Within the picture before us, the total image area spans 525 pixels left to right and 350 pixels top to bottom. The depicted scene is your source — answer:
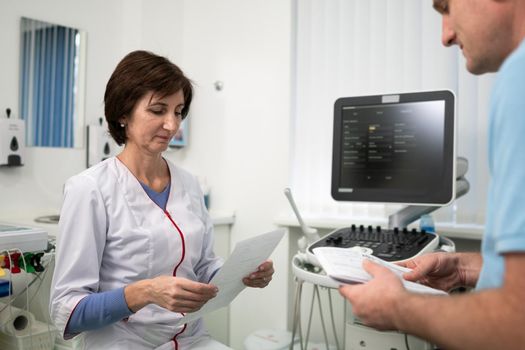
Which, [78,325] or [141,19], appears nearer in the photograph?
[78,325]

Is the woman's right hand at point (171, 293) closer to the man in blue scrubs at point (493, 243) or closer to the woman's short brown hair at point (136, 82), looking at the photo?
the man in blue scrubs at point (493, 243)

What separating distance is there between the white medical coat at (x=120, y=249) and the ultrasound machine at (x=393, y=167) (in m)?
0.39

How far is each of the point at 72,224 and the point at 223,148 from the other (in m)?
1.45

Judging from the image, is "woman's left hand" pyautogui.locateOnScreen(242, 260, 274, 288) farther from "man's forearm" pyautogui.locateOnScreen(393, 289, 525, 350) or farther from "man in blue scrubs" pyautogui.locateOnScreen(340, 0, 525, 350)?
"man's forearm" pyautogui.locateOnScreen(393, 289, 525, 350)

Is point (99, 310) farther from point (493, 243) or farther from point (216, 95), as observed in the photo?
point (216, 95)

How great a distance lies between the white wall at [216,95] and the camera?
2.26 m

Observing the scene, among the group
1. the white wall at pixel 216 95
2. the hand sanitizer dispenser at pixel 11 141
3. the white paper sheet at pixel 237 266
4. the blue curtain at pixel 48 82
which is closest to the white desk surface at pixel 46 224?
the white wall at pixel 216 95

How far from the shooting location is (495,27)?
67 centimetres

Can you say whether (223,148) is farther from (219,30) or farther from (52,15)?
(52,15)

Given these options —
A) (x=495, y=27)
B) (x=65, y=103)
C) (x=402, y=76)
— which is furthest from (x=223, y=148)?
(x=495, y=27)

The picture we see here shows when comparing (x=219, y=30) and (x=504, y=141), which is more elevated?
(x=219, y=30)

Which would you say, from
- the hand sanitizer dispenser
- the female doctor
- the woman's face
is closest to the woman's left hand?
the female doctor

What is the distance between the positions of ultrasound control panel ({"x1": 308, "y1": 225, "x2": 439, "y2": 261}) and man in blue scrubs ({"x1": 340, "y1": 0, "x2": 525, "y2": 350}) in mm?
557

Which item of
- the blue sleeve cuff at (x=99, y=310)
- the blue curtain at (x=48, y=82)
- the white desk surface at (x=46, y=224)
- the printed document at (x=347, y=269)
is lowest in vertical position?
the blue sleeve cuff at (x=99, y=310)
